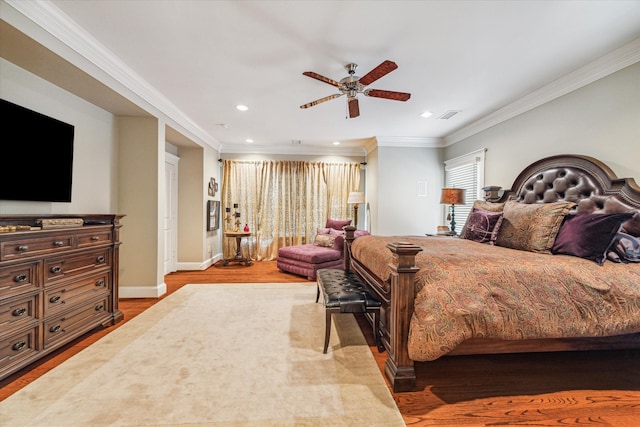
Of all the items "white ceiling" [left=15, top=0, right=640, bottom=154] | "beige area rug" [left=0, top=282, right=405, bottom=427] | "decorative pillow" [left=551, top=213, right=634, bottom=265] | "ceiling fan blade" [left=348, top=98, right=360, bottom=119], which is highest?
"white ceiling" [left=15, top=0, right=640, bottom=154]

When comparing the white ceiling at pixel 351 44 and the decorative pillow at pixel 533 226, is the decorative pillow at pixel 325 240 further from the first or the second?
the decorative pillow at pixel 533 226

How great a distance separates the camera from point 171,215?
5.06 metres

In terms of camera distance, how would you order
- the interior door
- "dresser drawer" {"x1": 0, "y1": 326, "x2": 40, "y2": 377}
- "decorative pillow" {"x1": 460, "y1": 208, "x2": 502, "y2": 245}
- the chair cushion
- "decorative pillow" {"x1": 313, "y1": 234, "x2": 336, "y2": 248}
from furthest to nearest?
"decorative pillow" {"x1": 313, "y1": 234, "x2": 336, "y2": 248}
the interior door
the chair cushion
"decorative pillow" {"x1": 460, "y1": 208, "x2": 502, "y2": 245}
"dresser drawer" {"x1": 0, "y1": 326, "x2": 40, "y2": 377}

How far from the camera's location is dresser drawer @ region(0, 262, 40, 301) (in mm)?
1810

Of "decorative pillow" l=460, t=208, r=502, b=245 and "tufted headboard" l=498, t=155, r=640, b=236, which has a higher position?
"tufted headboard" l=498, t=155, r=640, b=236

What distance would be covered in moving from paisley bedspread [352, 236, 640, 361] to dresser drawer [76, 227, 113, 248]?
294cm

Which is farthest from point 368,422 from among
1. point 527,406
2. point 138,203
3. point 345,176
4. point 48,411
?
point 345,176

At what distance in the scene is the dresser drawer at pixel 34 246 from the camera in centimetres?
182

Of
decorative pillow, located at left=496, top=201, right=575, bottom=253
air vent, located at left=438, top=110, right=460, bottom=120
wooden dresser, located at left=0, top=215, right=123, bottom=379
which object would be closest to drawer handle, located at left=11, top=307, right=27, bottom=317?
wooden dresser, located at left=0, top=215, right=123, bottom=379

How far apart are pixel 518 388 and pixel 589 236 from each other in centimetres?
128

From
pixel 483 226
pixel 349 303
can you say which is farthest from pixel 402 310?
pixel 483 226

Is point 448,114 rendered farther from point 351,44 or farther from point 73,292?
point 73,292

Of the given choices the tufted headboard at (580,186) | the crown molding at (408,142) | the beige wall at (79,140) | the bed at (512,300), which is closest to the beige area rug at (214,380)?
the bed at (512,300)

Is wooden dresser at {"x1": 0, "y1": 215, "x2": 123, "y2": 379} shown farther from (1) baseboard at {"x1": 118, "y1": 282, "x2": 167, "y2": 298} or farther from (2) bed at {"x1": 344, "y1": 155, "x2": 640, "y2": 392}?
(2) bed at {"x1": 344, "y1": 155, "x2": 640, "y2": 392}
